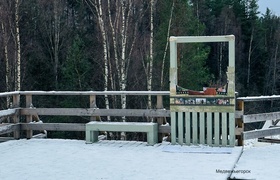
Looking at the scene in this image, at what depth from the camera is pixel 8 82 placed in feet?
60.6

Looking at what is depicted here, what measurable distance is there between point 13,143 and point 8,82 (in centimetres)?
1126

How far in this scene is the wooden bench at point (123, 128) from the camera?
24.2ft

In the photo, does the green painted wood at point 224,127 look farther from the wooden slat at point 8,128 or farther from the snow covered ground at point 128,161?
the wooden slat at point 8,128

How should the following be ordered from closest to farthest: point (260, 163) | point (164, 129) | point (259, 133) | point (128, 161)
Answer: point (260, 163) < point (128, 161) < point (259, 133) < point (164, 129)

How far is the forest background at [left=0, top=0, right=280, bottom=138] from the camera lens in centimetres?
1789

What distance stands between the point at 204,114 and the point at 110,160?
187cm

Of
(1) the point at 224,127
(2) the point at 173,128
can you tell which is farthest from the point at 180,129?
(1) the point at 224,127

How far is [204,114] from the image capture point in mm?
7211

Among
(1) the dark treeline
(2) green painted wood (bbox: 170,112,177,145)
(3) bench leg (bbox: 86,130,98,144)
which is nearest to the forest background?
(1) the dark treeline

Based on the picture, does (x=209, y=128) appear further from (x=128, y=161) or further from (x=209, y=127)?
(x=128, y=161)

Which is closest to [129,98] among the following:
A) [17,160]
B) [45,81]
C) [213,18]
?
[45,81]

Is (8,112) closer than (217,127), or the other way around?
(217,127)

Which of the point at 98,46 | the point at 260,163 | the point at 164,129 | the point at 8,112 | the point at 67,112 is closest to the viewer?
the point at 260,163

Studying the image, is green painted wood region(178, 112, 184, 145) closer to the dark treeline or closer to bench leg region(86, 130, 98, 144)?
bench leg region(86, 130, 98, 144)
